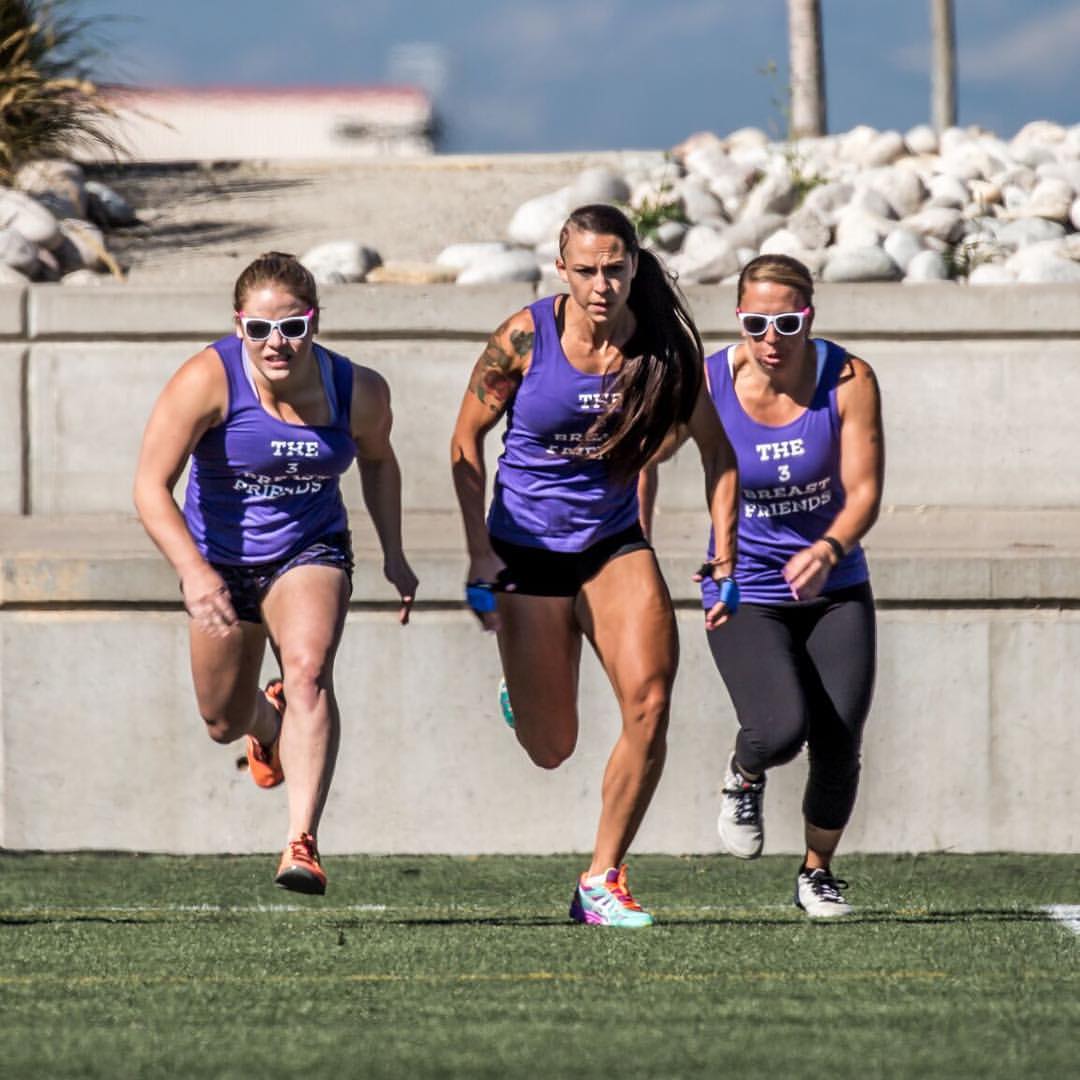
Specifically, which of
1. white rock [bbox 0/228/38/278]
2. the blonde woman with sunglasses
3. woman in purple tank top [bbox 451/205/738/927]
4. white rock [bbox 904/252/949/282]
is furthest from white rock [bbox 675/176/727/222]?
woman in purple tank top [bbox 451/205/738/927]

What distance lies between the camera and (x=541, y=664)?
688 cm

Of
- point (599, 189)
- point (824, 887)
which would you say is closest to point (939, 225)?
point (599, 189)

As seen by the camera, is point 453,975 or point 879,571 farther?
point 879,571

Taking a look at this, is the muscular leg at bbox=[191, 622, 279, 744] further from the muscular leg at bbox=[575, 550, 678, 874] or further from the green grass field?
the muscular leg at bbox=[575, 550, 678, 874]

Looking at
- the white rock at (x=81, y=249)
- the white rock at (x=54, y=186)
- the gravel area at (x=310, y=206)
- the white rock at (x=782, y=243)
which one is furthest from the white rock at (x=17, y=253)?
the white rock at (x=782, y=243)

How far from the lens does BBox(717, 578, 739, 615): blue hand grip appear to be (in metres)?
6.73

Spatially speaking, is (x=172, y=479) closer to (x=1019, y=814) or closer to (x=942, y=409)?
(x=1019, y=814)

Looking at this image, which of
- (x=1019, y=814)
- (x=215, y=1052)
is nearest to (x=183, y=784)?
(x=1019, y=814)

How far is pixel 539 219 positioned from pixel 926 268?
2.39 meters

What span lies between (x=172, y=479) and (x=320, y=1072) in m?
2.32

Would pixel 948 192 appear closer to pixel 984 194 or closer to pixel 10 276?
pixel 984 194

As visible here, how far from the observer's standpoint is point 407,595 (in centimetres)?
701

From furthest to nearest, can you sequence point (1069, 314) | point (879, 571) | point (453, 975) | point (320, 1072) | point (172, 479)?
point (1069, 314), point (879, 571), point (172, 479), point (453, 975), point (320, 1072)

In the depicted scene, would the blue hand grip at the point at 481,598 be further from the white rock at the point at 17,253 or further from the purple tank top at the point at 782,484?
the white rock at the point at 17,253
